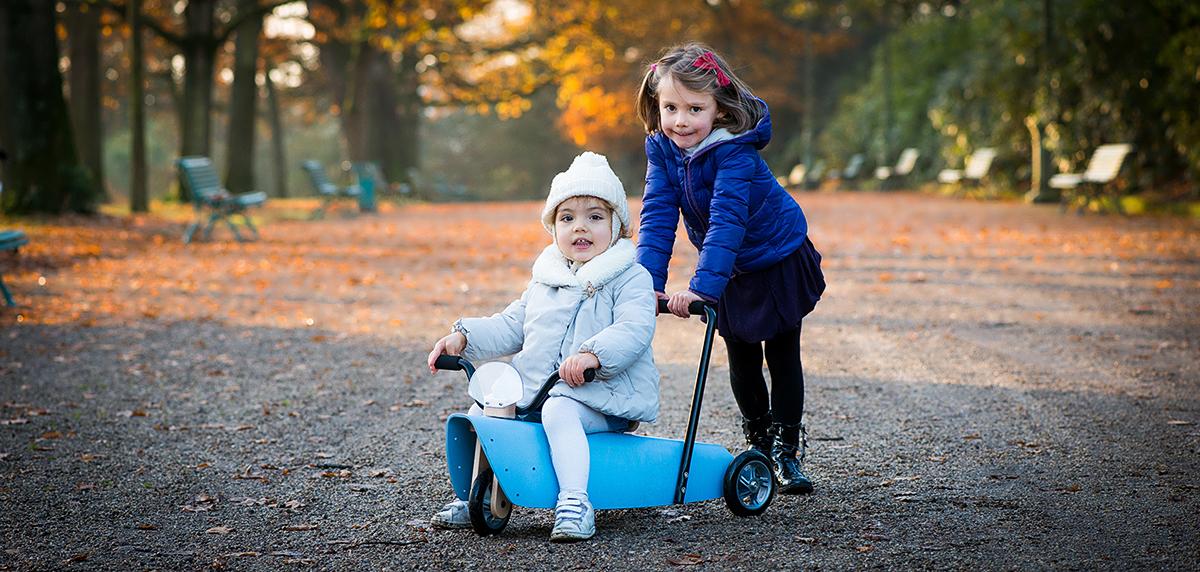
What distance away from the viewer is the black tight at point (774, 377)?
4352mm

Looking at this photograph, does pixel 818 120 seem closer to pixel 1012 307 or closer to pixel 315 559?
pixel 1012 307

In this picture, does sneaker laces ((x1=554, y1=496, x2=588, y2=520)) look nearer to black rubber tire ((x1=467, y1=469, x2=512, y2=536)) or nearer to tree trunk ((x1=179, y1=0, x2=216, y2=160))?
black rubber tire ((x1=467, y1=469, x2=512, y2=536))

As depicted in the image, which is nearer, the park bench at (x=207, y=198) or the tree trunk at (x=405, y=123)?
the park bench at (x=207, y=198)

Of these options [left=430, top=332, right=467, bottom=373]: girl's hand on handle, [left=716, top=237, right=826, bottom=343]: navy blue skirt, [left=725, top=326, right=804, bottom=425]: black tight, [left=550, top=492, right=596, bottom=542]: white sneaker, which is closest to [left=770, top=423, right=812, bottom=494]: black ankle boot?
[left=725, top=326, right=804, bottom=425]: black tight

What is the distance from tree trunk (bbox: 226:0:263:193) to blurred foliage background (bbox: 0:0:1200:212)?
5cm

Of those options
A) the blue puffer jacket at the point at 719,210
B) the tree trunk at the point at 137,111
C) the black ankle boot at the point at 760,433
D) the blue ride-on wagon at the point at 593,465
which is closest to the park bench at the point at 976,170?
the tree trunk at the point at 137,111

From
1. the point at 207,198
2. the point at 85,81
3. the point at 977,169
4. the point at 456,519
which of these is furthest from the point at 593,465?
the point at 85,81

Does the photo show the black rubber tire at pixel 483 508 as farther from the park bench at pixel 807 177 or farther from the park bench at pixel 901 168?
the park bench at pixel 807 177

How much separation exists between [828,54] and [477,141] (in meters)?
21.1

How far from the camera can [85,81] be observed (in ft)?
85.7

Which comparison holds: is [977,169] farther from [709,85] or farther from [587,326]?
[587,326]

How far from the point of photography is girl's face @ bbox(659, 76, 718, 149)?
13.0ft

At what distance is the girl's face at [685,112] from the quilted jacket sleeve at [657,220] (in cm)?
14

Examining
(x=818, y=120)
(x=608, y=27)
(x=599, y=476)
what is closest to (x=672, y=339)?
(x=599, y=476)
